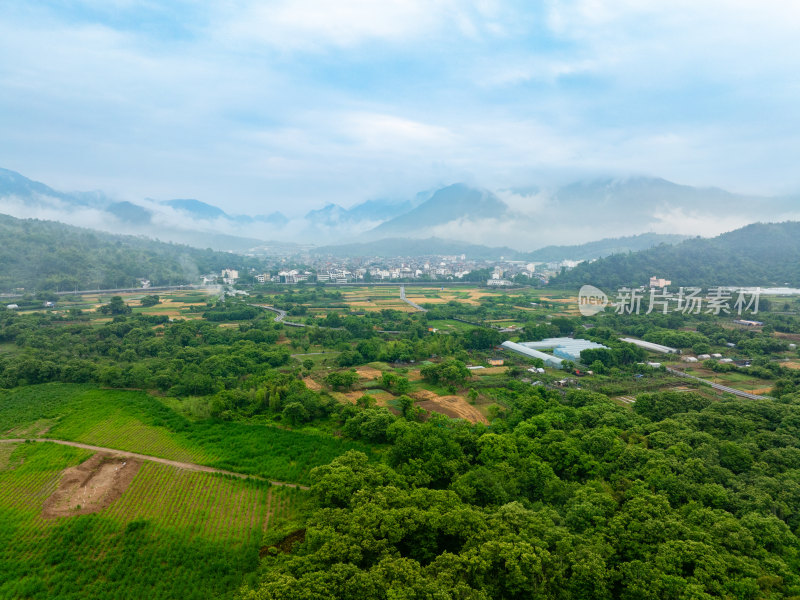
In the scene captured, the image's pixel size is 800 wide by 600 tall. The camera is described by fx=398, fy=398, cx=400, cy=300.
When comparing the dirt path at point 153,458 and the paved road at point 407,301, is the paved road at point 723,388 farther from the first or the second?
the paved road at point 407,301

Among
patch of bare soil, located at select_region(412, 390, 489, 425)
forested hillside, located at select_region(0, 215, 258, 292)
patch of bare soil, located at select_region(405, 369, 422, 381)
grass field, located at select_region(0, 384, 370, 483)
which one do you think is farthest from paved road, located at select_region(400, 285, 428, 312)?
forested hillside, located at select_region(0, 215, 258, 292)

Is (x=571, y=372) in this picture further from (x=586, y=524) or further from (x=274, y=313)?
(x=274, y=313)

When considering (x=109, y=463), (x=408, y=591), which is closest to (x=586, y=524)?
(x=408, y=591)

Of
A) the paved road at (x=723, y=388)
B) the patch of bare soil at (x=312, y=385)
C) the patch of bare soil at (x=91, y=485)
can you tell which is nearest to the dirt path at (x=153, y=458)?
the patch of bare soil at (x=91, y=485)

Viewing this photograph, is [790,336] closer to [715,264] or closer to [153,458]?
[153,458]

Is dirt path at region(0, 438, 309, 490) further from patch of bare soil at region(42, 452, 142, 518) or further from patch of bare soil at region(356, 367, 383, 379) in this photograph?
patch of bare soil at region(356, 367, 383, 379)

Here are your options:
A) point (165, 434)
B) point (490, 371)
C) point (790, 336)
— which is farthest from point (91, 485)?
point (790, 336)
